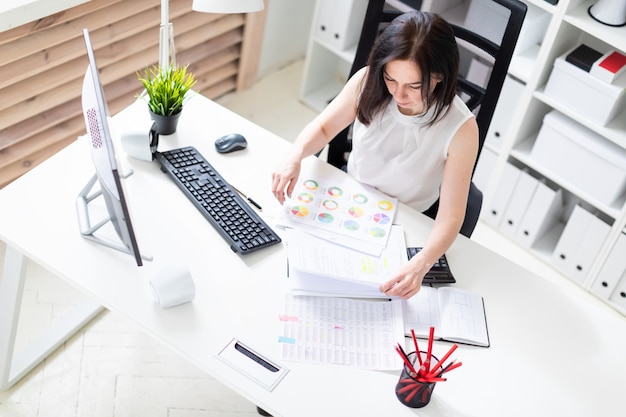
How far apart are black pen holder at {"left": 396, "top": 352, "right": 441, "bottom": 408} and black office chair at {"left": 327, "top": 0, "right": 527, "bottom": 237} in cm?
70

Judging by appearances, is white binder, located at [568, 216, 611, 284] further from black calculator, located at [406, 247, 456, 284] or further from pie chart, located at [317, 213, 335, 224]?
pie chart, located at [317, 213, 335, 224]

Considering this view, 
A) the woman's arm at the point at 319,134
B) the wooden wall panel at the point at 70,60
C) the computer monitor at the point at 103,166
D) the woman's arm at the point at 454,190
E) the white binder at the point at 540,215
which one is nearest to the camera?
the computer monitor at the point at 103,166

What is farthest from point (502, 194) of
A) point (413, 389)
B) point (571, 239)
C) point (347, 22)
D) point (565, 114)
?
point (413, 389)

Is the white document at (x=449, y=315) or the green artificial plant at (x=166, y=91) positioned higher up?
the green artificial plant at (x=166, y=91)

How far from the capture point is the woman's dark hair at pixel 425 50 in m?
1.73

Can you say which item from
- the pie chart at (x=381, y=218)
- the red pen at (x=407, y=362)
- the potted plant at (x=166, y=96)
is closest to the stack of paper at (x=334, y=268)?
the pie chart at (x=381, y=218)

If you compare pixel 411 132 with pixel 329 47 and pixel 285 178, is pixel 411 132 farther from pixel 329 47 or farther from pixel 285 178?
pixel 329 47

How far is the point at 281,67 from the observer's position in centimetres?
376

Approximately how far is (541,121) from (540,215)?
14.6 inches

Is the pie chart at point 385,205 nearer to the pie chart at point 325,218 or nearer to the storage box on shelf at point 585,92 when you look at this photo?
the pie chart at point 325,218

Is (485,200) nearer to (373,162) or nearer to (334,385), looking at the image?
(373,162)

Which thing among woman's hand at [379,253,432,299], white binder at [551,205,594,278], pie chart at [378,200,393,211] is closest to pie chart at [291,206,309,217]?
pie chart at [378,200,393,211]

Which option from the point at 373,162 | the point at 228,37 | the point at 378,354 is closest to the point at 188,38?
the point at 228,37

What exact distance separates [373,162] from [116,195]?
80 cm
